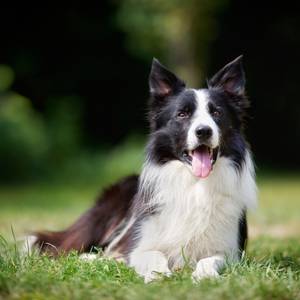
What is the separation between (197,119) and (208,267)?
41.2 inches

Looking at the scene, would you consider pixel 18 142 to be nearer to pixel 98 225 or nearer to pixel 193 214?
pixel 98 225

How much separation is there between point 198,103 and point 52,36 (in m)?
15.9

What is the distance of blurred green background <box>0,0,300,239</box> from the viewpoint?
1678 cm

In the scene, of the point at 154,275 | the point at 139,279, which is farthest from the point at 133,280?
the point at 154,275

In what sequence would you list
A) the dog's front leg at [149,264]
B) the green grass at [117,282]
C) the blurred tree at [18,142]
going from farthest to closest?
the blurred tree at [18,142], the dog's front leg at [149,264], the green grass at [117,282]

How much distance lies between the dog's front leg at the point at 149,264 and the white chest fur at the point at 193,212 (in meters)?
0.10

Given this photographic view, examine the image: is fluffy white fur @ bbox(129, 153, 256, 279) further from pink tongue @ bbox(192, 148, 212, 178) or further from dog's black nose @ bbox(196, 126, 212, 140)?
dog's black nose @ bbox(196, 126, 212, 140)

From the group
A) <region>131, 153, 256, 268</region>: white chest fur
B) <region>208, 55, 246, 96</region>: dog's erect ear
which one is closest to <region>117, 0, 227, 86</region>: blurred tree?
<region>208, 55, 246, 96</region>: dog's erect ear

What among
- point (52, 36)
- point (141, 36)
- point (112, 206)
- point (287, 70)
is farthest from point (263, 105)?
point (112, 206)

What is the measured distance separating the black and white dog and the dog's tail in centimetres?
65

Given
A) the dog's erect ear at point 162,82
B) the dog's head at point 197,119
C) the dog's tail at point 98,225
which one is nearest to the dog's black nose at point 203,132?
the dog's head at point 197,119

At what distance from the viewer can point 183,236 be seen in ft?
18.0

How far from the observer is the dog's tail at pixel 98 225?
6402 mm

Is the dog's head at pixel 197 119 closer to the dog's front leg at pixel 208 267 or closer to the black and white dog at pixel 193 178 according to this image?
the black and white dog at pixel 193 178
